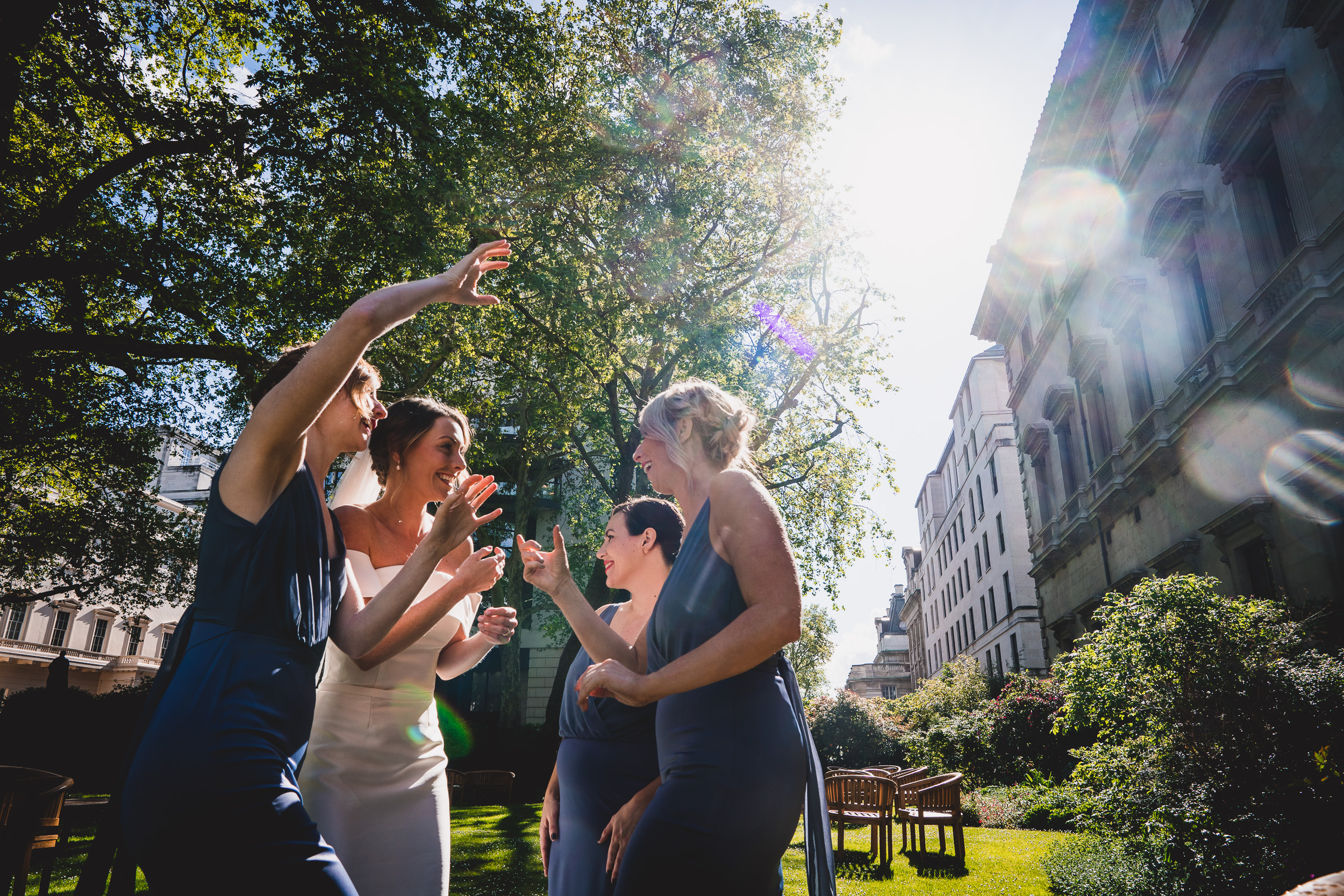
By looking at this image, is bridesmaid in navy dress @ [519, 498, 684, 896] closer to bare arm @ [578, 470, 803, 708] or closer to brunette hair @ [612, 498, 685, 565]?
brunette hair @ [612, 498, 685, 565]

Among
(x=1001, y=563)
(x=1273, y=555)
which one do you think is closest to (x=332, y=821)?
(x=1273, y=555)

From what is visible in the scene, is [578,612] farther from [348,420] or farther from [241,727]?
[241,727]

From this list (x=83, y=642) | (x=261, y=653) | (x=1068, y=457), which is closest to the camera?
(x=261, y=653)

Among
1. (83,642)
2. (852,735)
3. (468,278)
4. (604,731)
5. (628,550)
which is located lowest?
(852,735)

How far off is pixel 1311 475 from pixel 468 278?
15495mm

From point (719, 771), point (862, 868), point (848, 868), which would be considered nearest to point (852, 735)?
point (862, 868)

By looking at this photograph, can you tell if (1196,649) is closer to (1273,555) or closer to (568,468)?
(1273,555)

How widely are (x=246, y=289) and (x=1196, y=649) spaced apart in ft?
52.4

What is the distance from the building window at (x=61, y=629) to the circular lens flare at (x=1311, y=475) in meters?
60.0

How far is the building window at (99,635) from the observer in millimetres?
48906

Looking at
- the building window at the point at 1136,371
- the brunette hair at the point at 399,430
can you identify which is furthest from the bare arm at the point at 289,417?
the building window at the point at 1136,371

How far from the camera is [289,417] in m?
1.84

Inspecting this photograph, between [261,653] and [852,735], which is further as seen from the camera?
[852,735]

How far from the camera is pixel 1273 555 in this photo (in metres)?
13.8
